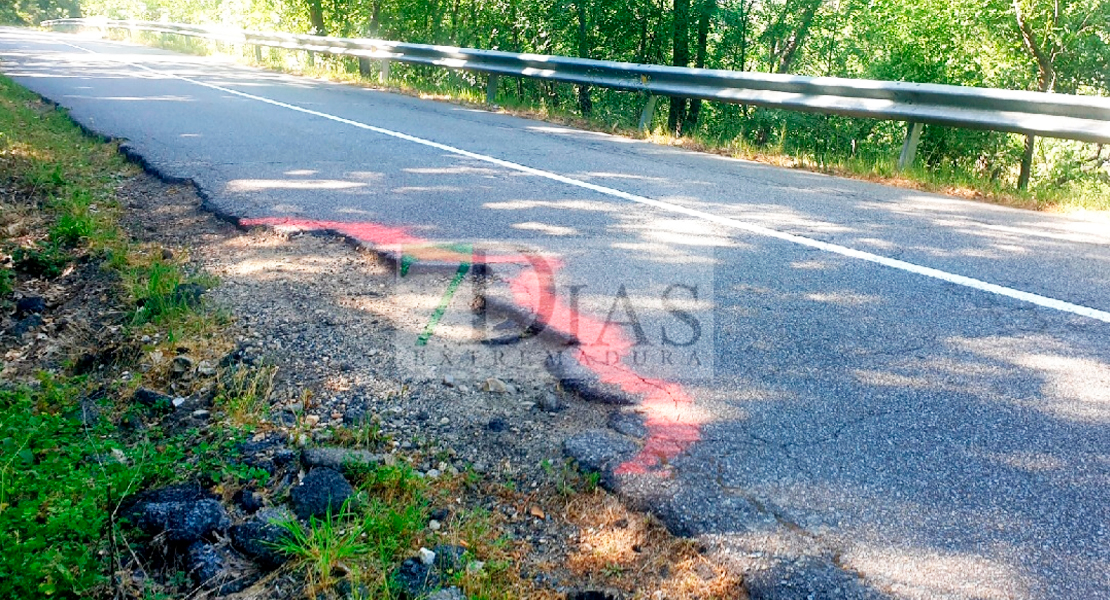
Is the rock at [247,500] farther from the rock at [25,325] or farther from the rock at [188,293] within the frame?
the rock at [25,325]

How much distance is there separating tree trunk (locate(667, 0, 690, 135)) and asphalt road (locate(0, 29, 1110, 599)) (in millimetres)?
7760

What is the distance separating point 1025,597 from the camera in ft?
7.63

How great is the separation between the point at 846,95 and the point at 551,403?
6.79m

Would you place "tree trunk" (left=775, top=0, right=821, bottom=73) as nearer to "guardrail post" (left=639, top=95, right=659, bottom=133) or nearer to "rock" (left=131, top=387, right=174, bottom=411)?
"guardrail post" (left=639, top=95, right=659, bottom=133)

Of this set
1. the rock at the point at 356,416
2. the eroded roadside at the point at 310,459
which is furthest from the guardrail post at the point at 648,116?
the rock at the point at 356,416

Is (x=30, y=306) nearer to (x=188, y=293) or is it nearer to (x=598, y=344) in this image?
(x=188, y=293)

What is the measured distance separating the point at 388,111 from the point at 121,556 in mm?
9896

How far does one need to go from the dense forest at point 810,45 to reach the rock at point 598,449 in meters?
6.88

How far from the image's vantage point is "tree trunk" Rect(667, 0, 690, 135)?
1575cm

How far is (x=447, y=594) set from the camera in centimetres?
239

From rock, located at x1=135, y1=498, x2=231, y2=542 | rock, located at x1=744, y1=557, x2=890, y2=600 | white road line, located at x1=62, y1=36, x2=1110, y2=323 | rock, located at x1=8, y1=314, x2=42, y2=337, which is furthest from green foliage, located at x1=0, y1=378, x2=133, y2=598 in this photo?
white road line, located at x1=62, y1=36, x2=1110, y2=323

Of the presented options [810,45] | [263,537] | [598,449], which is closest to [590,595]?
[598,449]

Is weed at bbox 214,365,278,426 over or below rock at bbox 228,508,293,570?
over

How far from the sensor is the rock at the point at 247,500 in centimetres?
285
